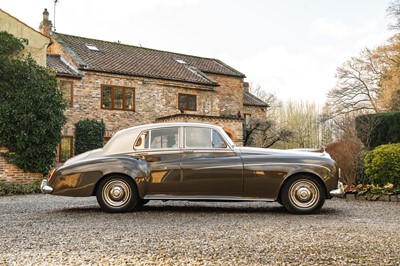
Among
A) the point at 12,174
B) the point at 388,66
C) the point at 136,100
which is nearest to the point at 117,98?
the point at 136,100

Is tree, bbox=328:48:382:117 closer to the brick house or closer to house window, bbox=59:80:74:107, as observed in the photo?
the brick house

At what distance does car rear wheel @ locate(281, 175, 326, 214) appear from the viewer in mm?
7840

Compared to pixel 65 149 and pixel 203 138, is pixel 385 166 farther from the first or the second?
pixel 65 149

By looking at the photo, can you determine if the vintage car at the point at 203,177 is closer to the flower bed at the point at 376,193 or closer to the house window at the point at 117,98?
the flower bed at the point at 376,193

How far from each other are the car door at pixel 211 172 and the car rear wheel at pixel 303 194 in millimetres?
824

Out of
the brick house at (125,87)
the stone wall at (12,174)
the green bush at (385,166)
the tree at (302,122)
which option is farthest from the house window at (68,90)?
the tree at (302,122)

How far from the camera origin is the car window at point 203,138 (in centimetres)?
814

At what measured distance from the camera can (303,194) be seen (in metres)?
7.88

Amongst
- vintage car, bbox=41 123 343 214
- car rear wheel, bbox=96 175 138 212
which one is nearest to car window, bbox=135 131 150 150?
vintage car, bbox=41 123 343 214

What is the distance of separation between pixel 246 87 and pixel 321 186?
2963 centimetres

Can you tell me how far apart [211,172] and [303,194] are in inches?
65.1

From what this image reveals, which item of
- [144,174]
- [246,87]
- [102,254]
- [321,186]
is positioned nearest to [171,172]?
[144,174]

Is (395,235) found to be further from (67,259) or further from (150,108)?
(150,108)

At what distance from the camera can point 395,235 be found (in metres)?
5.79
